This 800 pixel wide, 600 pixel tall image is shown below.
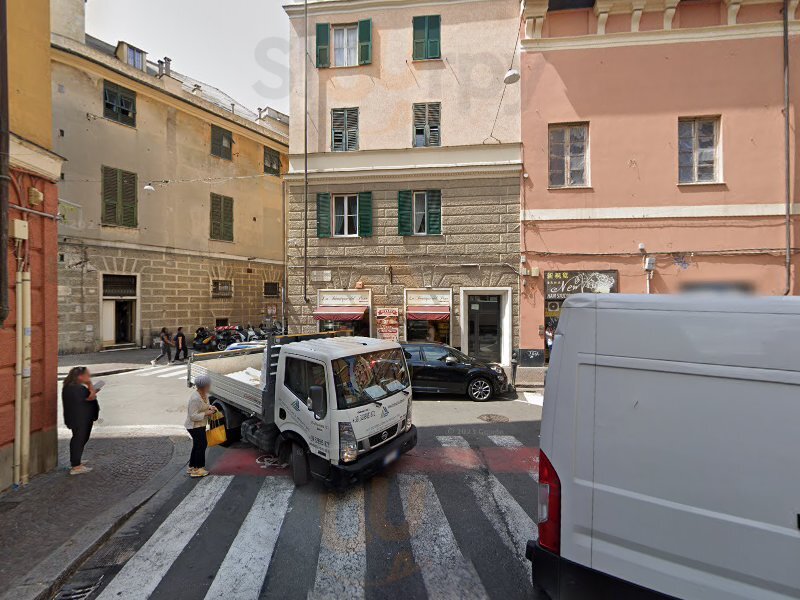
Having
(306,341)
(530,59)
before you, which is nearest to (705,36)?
(530,59)

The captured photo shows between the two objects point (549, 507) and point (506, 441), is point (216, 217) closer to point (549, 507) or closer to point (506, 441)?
point (506, 441)

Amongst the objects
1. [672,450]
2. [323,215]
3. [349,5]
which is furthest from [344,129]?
[672,450]

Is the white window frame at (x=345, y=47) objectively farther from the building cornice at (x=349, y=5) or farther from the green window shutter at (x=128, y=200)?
the green window shutter at (x=128, y=200)

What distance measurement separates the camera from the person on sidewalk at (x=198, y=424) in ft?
16.9

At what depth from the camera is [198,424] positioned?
5.16 m

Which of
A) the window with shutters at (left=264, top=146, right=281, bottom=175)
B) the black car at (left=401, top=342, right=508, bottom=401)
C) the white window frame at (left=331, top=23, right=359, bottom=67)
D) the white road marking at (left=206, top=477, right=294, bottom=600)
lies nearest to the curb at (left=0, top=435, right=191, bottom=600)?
the white road marking at (left=206, top=477, right=294, bottom=600)

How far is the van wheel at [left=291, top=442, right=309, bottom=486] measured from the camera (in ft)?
16.0

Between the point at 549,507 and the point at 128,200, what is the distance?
21.0m

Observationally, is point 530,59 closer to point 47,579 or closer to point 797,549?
point 797,549

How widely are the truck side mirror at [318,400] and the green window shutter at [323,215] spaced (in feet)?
33.5

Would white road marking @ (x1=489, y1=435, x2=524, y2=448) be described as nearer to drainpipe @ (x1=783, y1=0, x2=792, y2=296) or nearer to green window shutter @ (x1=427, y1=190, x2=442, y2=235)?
green window shutter @ (x1=427, y1=190, x2=442, y2=235)

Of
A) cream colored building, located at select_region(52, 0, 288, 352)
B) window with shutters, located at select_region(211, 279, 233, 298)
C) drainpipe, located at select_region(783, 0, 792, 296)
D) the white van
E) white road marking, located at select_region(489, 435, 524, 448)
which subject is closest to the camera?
the white van

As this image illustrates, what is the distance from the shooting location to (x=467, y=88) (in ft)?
44.3

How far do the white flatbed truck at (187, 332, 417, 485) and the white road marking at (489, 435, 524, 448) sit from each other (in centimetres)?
191
